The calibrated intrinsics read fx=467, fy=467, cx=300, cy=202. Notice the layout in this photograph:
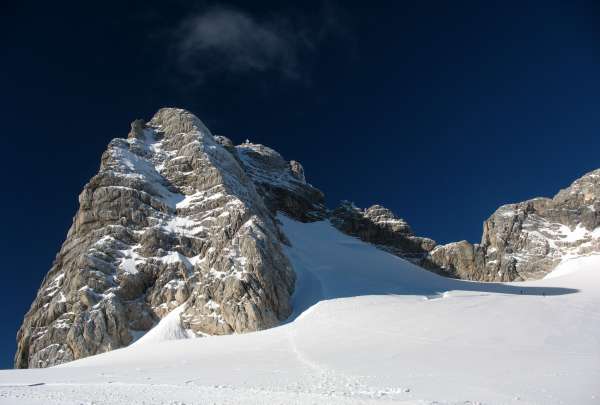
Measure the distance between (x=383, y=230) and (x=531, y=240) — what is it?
95.6 feet

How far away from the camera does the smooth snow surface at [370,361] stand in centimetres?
1773

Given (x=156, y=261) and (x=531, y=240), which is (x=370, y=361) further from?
(x=531, y=240)

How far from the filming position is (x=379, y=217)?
10500 cm

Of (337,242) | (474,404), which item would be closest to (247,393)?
(474,404)

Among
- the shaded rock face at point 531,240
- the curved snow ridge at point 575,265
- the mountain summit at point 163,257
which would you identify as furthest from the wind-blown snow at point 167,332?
the curved snow ridge at point 575,265

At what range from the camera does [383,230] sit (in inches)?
3967

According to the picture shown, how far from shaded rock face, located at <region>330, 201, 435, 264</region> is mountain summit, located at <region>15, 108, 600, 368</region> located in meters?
16.2

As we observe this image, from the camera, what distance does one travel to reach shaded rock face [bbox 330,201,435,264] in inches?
3789

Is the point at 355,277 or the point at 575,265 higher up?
the point at 575,265

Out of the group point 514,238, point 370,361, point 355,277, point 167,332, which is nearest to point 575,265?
point 514,238

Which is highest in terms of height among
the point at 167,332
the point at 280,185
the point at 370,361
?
the point at 280,185

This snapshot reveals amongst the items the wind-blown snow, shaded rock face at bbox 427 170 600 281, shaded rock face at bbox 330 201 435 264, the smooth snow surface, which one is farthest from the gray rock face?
the wind-blown snow

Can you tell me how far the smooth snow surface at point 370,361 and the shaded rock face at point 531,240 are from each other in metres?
39.2

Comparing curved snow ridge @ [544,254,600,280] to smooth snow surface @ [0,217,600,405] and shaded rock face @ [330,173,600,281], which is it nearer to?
shaded rock face @ [330,173,600,281]
